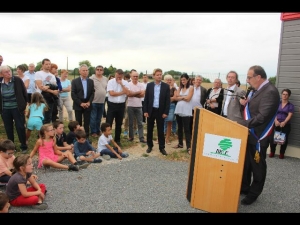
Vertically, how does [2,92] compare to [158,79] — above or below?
below

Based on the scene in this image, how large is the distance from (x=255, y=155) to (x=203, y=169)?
0.83 meters

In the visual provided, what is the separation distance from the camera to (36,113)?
21.8 ft

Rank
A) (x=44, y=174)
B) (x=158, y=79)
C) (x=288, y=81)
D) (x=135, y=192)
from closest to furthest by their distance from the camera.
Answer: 1. (x=135, y=192)
2. (x=44, y=174)
3. (x=158, y=79)
4. (x=288, y=81)

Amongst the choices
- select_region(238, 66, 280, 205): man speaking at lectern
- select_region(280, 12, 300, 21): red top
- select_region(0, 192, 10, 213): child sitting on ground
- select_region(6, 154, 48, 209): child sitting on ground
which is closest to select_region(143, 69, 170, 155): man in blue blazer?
select_region(238, 66, 280, 205): man speaking at lectern

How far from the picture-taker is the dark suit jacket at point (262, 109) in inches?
153

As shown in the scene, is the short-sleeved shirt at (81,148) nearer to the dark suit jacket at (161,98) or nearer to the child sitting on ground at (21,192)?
the dark suit jacket at (161,98)

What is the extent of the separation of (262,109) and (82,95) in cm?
472

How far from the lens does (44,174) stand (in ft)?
16.9

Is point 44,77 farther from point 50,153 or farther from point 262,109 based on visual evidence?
point 262,109

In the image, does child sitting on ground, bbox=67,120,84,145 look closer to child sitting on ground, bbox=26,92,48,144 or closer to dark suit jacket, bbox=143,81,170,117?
child sitting on ground, bbox=26,92,48,144

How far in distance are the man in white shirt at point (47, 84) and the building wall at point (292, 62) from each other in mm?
6096

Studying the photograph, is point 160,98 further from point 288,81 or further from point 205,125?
point 288,81

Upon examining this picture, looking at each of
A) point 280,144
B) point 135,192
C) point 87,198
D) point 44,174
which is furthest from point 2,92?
point 280,144

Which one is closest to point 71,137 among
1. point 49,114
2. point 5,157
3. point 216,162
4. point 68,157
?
point 68,157
